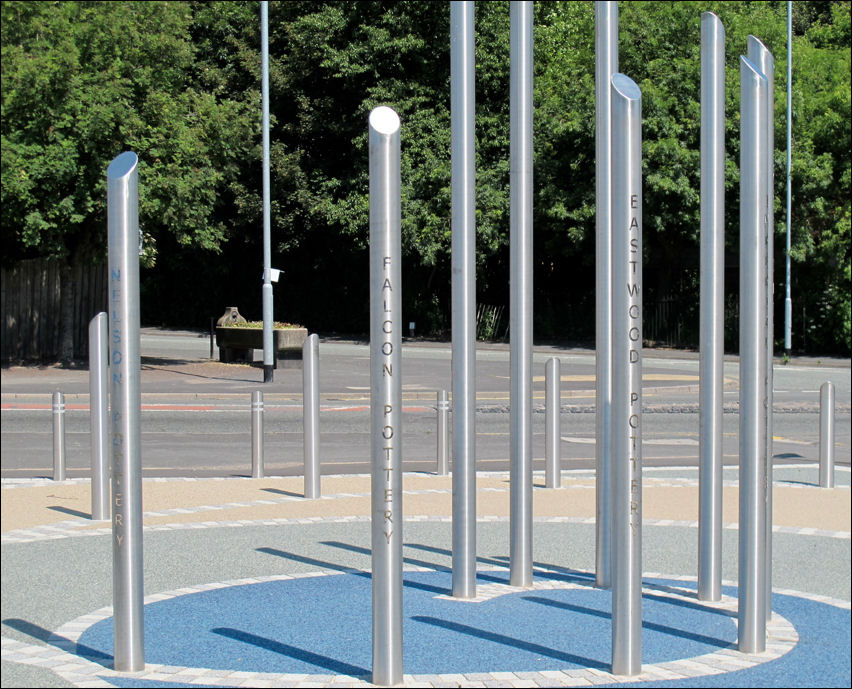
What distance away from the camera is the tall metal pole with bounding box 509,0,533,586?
6371mm

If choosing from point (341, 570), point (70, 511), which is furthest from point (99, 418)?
point (341, 570)

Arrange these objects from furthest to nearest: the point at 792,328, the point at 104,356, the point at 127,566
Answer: the point at 792,328 → the point at 104,356 → the point at 127,566

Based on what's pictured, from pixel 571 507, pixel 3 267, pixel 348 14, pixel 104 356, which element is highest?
pixel 348 14

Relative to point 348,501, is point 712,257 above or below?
above

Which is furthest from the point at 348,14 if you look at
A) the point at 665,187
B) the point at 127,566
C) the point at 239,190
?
the point at 665,187

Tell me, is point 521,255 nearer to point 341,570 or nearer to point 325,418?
point 341,570

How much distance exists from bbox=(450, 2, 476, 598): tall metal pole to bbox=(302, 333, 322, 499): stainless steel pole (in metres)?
2.81

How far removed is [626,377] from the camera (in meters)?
5.18

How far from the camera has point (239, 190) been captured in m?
9.95

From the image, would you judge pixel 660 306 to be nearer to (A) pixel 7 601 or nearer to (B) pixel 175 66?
(B) pixel 175 66

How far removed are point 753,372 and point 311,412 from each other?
198 inches

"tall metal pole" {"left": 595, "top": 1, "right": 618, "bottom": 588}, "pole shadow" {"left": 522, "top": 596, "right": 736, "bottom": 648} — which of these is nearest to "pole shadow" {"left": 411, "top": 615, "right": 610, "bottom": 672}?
"pole shadow" {"left": 522, "top": 596, "right": 736, "bottom": 648}

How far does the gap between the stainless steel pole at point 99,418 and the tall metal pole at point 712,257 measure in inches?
149

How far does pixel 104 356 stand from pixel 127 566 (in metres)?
3.16
